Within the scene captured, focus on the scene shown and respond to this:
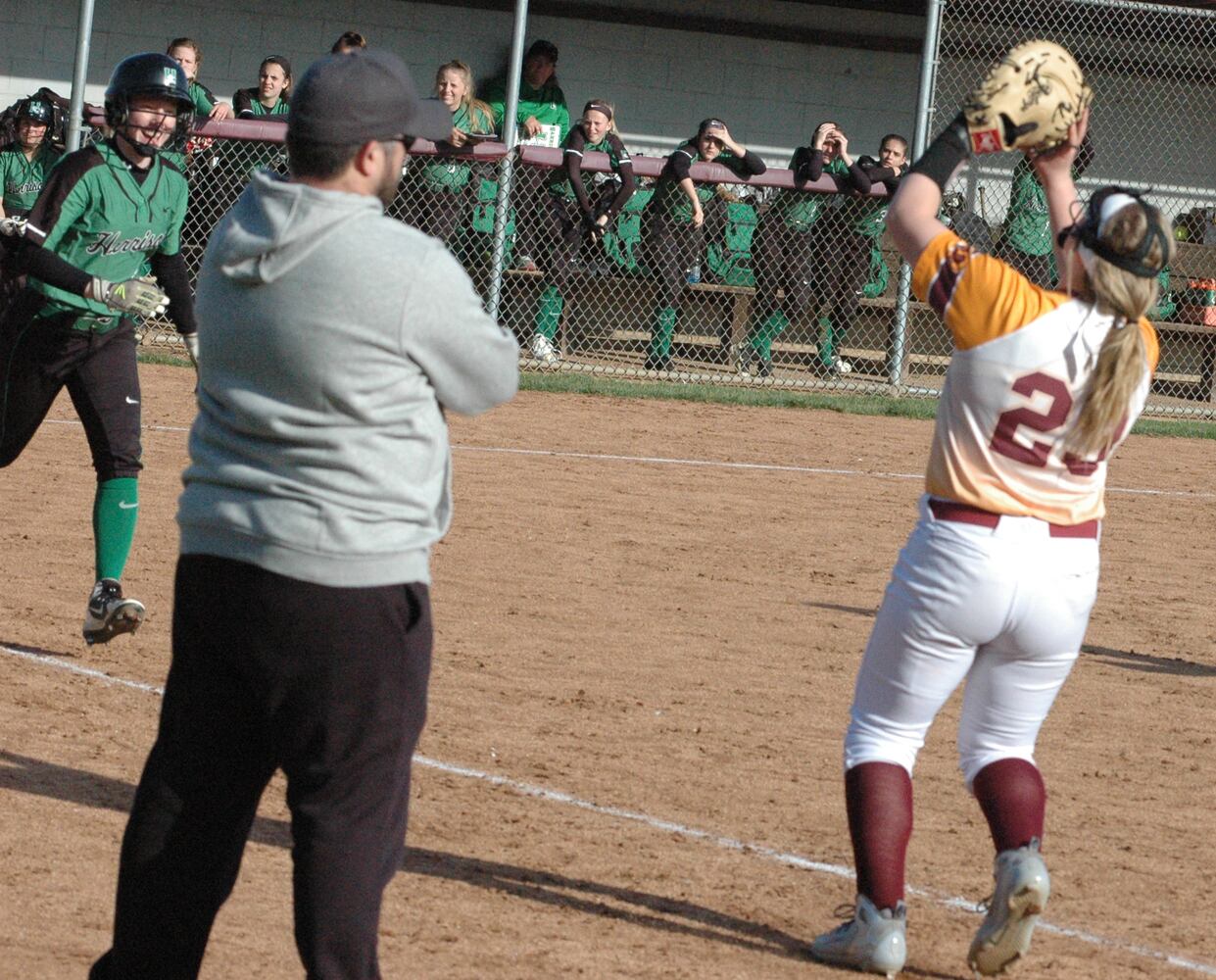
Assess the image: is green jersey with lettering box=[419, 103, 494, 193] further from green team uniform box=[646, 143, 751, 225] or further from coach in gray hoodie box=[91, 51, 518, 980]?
coach in gray hoodie box=[91, 51, 518, 980]

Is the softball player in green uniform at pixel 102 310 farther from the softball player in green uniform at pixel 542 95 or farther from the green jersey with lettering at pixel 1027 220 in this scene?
the green jersey with lettering at pixel 1027 220

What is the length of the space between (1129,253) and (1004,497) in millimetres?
606

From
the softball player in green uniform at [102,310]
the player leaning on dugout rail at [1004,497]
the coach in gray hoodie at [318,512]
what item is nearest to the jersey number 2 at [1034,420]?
the player leaning on dugout rail at [1004,497]

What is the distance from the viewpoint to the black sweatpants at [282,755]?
319 centimetres

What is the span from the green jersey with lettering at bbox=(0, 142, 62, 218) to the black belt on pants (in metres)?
10.5

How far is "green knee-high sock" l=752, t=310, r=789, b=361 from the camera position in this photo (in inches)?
633

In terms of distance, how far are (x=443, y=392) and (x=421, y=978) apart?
1775 mm

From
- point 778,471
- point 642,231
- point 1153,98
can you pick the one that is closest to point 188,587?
point 778,471

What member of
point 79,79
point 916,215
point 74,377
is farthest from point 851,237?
point 916,215

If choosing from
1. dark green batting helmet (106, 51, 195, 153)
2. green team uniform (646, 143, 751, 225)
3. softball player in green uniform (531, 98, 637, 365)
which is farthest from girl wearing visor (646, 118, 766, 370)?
dark green batting helmet (106, 51, 195, 153)

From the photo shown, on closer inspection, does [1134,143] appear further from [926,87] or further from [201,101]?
[201,101]

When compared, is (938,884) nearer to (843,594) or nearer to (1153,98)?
(843,594)

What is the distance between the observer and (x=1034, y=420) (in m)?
4.28

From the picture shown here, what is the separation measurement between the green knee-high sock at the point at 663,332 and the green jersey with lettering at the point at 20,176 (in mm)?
4909
